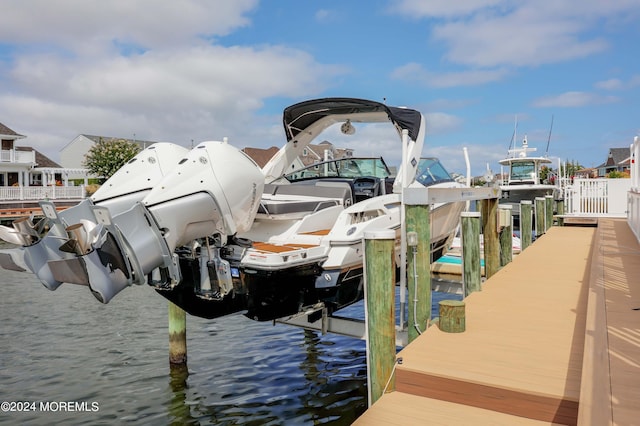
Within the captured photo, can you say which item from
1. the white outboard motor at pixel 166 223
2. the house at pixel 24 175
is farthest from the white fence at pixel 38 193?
A: the white outboard motor at pixel 166 223

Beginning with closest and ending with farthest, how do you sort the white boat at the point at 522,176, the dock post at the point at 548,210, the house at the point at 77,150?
the dock post at the point at 548,210
the white boat at the point at 522,176
the house at the point at 77,150

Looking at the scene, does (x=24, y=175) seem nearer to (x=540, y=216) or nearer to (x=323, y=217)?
(x=540, y=216)

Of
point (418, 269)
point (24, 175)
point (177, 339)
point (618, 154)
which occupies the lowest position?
point (177, 339)

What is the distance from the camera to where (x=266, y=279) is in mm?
5070

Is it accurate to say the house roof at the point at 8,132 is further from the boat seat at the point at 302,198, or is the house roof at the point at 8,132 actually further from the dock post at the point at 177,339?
the boat seat at the point at 302,198

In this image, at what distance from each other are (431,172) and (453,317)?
4328 millimetres

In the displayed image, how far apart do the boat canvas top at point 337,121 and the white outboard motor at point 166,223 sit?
2.35m

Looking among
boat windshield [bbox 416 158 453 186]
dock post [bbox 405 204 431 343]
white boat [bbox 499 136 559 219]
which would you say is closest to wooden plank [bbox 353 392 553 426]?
dock post [bbox 405 204 431 343]

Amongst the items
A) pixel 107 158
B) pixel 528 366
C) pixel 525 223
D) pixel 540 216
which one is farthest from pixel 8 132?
pixel 528 366

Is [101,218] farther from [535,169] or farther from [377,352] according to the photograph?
[535,169]

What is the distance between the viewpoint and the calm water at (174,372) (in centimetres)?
675

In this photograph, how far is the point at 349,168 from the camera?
890 centimetres

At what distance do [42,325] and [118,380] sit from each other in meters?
4.60

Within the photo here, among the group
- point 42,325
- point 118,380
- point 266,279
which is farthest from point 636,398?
point 42,325
